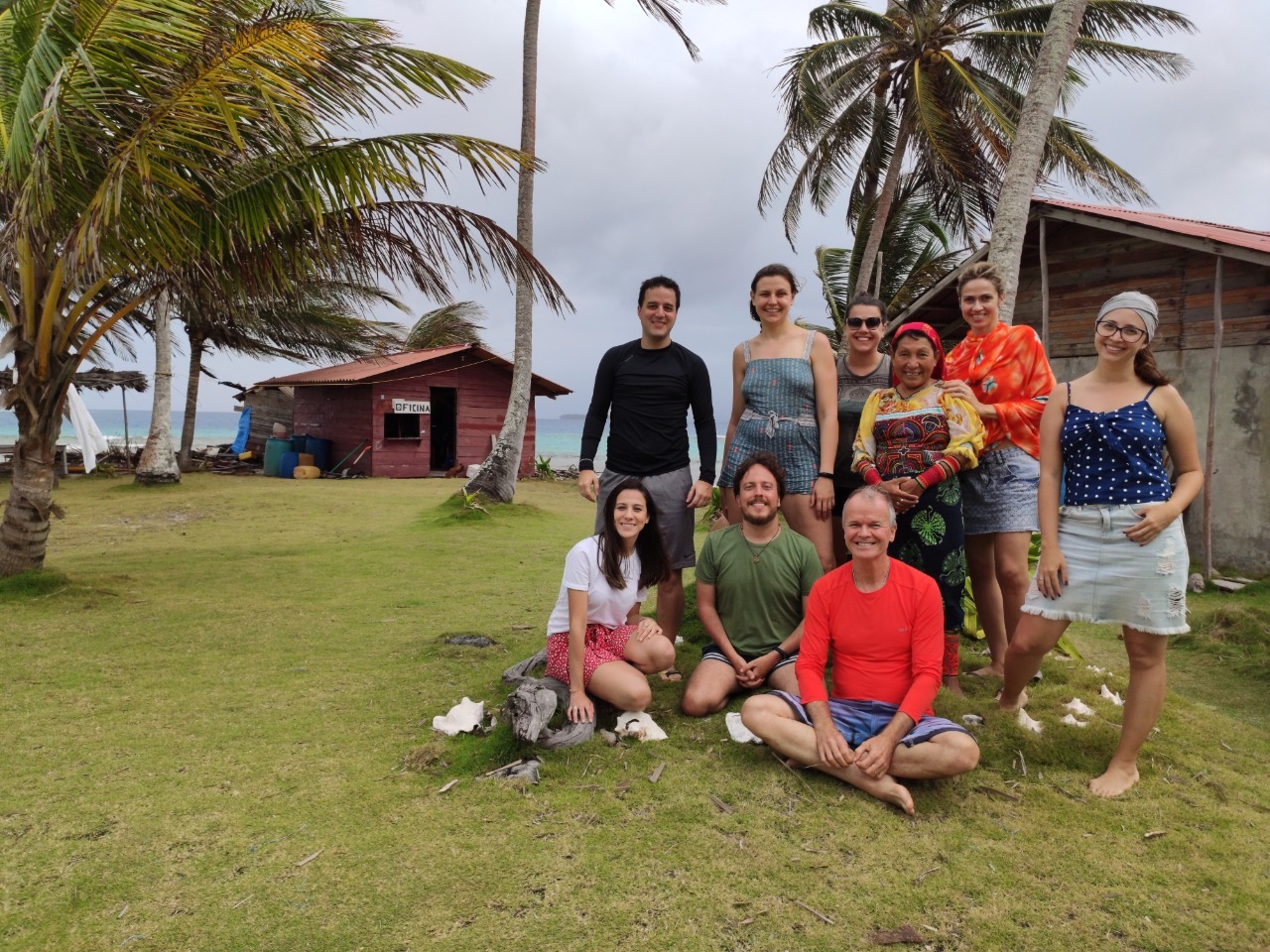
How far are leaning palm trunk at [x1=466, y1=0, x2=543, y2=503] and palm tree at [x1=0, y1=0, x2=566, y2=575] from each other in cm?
607

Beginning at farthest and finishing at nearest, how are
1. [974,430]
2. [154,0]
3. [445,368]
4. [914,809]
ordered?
[445,368], [154,0], [974,430], [914,809]

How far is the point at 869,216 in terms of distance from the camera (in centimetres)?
1572

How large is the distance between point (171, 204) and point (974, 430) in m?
5.21

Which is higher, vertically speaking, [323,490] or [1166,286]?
[1166,286]

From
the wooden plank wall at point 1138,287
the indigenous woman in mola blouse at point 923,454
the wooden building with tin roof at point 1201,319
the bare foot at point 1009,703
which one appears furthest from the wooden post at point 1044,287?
the bare foot at point 1009,703

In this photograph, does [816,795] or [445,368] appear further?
[445,368]

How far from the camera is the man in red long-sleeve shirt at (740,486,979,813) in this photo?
299cm

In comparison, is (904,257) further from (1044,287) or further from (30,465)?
(30,465)

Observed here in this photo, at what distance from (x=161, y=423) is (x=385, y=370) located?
15.9 ft

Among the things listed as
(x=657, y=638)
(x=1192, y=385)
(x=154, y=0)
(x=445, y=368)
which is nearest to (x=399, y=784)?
(x=657, y=638)

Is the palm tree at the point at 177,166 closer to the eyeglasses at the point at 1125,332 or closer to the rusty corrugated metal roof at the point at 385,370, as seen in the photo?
the eyeglasses at the point at 1125,332

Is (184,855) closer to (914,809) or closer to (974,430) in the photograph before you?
(914,809)

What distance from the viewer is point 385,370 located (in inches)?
730

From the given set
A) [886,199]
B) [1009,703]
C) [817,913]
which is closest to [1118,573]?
[1009,703]
